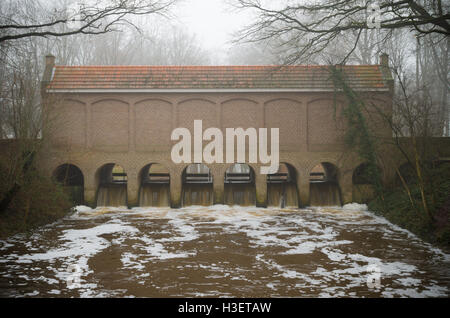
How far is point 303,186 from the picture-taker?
18.4 metres

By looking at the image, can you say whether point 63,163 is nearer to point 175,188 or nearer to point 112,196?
point 112,196

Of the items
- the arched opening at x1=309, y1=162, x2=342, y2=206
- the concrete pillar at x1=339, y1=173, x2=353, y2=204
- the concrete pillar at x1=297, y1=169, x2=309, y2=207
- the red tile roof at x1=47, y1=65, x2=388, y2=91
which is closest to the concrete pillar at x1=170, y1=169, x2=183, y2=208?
the red tile roof at x1=47, y1=65, x2=388, y2=91

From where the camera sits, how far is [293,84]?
18.3m

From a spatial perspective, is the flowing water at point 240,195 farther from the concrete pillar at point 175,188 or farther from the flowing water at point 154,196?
the flowing water at point 154,196

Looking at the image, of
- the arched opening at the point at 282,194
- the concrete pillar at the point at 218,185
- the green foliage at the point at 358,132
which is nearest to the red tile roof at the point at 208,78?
the green foliage at the point at 358,132

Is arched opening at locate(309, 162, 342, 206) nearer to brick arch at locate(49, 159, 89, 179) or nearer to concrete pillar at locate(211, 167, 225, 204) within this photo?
concrete pillar at locate(211, 167, 225, 204)

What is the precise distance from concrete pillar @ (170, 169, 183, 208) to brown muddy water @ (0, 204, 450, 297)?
9.82ft

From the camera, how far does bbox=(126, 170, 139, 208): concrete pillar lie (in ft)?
60.1

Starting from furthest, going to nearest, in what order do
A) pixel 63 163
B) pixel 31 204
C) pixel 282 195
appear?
pixel 282 195
pixel 63 163
pixel 31 204

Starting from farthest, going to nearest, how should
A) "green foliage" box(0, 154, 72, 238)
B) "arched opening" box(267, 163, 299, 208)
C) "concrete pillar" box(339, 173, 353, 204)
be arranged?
"arched opening" box(267, 163, 299, 208), "concrete pillar" box(339, 173, 353, 204), "green foliage" box(0, 154, 72, 238)

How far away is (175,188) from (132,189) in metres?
2.02

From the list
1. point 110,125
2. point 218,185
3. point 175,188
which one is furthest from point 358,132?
point 110,125

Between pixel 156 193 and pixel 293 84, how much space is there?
835cm
